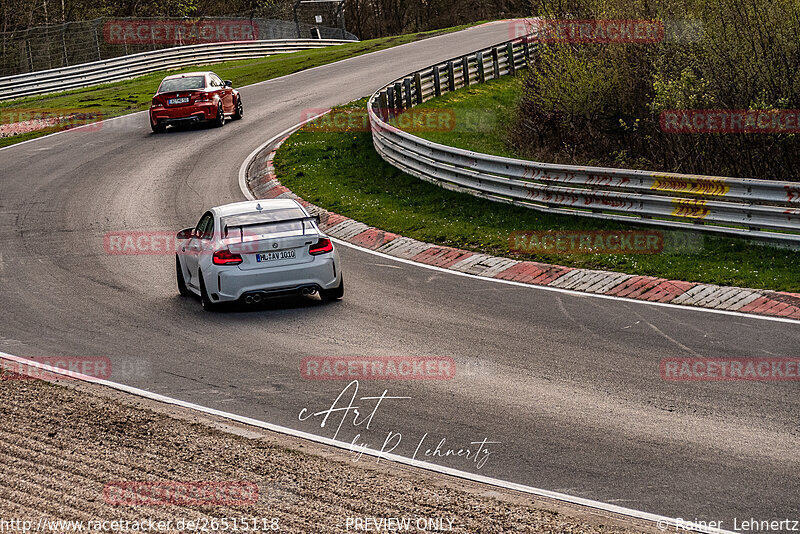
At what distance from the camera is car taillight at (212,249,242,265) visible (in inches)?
507

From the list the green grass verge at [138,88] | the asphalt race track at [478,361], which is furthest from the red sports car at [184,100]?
the asphalt race track at [478,361]

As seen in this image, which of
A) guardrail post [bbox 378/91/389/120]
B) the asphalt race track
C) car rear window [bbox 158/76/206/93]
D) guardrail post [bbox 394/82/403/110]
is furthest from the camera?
car rear window [bbox 158/76/206/93]

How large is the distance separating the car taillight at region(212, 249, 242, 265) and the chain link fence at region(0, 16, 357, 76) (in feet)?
101

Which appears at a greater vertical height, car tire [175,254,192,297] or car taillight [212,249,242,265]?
car taillight [212,249,242,265]

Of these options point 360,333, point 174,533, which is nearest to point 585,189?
point 360,333

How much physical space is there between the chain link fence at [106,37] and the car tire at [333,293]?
101 feet

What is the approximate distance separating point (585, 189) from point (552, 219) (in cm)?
79

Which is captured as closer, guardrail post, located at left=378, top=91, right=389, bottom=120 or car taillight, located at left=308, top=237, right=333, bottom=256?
car taillight, located at left=308, top=237, right=333, bottom=256

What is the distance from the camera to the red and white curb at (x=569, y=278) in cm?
1207

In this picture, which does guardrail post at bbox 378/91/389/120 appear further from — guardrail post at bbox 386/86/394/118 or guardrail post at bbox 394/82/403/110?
guardrail post at bbox 394/82/403/110

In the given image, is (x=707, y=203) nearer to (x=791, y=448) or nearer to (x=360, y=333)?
(x=360, y=333)

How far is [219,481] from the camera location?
25.5ft

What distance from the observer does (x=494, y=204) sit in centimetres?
1845

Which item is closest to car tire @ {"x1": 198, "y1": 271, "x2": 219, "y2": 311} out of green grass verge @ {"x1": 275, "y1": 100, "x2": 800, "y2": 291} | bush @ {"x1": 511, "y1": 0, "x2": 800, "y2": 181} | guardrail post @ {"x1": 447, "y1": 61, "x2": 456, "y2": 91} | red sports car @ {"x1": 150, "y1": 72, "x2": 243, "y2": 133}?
green grass verge @ {"x1": 275, "y1": 100, "x2": 800, "y2": 291}
